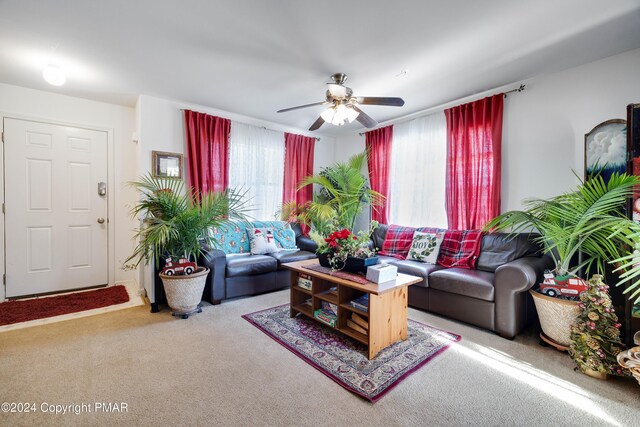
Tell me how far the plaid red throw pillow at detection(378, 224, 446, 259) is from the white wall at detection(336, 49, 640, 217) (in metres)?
1.10

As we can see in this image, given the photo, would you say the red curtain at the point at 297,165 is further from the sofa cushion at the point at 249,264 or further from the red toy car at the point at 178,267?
the red toy car at the point at 178,267

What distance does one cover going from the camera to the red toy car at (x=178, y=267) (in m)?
2.81

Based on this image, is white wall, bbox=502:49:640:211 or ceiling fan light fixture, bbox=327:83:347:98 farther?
ceiling fan light fixture, bbox=327:83:347:98

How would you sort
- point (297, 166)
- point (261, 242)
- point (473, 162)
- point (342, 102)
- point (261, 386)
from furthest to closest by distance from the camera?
point (297, 166) → point (261, 242) → point (473, 162) → point (342, 102) → point (261, 386)

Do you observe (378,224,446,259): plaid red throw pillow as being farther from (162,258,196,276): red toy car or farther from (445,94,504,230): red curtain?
(162,258,196,276): red toy car

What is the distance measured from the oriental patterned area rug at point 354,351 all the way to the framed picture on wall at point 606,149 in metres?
1.98

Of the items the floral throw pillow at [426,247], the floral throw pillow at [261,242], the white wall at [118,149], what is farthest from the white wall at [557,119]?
the white wall at [118,149]

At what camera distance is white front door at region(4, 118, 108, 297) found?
3.24m

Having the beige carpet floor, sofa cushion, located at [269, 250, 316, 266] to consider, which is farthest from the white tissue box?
sofa cushion, located at [269, 250, 316, 266]

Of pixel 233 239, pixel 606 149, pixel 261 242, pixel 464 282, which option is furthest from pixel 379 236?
pixel 606 149

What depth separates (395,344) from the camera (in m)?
2.24

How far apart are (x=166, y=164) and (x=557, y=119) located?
4469 mm

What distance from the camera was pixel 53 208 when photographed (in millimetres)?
3451

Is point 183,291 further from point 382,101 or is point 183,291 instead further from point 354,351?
point 382,101
